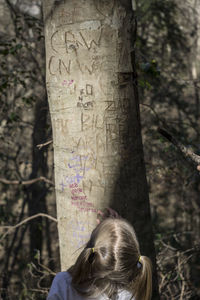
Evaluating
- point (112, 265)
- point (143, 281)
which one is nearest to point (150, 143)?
point (143, 281)

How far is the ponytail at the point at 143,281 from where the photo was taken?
143cm

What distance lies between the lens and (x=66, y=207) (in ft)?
4.94

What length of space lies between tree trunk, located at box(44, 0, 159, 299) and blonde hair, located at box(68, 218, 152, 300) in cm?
10

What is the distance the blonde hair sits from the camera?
136 centimetres

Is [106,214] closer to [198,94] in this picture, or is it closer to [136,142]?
[136,142]

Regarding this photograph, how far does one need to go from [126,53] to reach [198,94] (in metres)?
5.96

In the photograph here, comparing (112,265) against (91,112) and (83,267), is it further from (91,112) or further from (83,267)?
(91,112)

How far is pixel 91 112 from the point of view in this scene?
1.40 m

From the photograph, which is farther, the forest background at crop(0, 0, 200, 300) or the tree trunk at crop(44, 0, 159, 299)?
the forest background at crop(0, 0, 200, 300)

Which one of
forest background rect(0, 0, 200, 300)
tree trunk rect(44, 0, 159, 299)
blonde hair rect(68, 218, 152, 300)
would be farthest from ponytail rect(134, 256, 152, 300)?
forest background rect(0, 0, 200, 300)

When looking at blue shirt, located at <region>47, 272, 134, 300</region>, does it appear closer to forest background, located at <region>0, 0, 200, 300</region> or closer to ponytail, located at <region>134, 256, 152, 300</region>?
ponytail, located at <region>134, 256, 152, 300</region>

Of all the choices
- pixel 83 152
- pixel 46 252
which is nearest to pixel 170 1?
pixel 46 252

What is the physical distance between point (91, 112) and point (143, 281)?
0.79m

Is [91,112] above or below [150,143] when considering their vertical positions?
below
